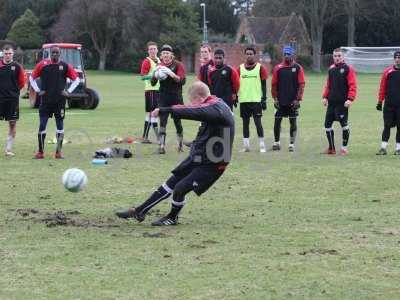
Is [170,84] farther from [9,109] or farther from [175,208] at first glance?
[175,208]

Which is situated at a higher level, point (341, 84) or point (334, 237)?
point (341, 84)

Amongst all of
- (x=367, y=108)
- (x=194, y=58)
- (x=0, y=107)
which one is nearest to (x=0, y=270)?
(x=0, y=107)

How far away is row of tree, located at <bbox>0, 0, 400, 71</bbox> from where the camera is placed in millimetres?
81688

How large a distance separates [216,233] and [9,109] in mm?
8045

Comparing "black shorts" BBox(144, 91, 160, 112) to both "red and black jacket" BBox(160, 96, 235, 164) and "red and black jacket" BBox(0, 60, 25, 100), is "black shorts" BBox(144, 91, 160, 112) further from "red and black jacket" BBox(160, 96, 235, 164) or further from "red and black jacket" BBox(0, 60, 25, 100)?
"red and black jacket" BBox(160, 96, 235, 164)

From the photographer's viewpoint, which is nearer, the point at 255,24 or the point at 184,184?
the point at 184,184

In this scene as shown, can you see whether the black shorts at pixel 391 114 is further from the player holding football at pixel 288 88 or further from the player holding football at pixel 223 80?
the player holding football at pixel 223 80

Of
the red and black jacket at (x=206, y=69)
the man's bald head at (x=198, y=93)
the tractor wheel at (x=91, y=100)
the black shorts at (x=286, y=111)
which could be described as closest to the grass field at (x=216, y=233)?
the black shorts at (x=286, y=111)

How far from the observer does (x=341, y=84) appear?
1520 centimetres

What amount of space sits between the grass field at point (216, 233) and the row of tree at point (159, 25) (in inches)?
2684

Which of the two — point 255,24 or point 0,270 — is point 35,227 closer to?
point 0,270

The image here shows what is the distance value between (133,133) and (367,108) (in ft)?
40.2

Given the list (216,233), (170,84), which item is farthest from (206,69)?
(216,233)

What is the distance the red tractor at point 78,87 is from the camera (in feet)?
94.0
